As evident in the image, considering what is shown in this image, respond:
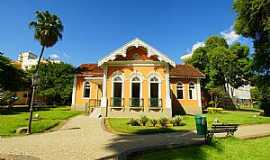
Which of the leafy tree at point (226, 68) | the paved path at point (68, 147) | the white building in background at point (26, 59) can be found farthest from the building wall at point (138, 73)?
the white building in background at point (26, 59)

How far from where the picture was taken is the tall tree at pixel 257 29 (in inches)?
777

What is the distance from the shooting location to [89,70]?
3045cm

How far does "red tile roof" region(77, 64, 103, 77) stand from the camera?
2898 cm

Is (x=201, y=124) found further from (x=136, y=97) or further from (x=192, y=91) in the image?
(x=192, y=91)

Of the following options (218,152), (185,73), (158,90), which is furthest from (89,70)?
(218,152)

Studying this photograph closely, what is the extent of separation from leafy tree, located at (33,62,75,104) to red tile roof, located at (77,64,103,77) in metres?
10.3

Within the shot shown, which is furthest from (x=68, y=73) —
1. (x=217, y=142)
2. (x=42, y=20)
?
(x=217, y=142)

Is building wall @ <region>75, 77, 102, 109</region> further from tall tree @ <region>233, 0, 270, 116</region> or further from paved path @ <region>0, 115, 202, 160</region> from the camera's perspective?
A: tall tree @ <region>233, 0, 270, 116</region>

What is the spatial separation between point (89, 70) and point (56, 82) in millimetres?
15804

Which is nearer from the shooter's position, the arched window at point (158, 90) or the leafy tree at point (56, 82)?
the arched window at point (158, 90)

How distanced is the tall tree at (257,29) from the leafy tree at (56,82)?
29.4 m

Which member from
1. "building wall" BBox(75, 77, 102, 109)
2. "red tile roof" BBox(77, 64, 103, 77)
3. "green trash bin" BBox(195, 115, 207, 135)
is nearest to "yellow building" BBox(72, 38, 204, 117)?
"building wall" BBox(75, 77, 102, 109)

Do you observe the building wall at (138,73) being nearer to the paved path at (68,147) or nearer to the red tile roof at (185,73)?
the red tile roof at (185,73)

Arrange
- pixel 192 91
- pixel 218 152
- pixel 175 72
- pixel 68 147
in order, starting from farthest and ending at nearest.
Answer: pixel 175 72, pixel 192 91, pixel 68 147, pixel 218 152
